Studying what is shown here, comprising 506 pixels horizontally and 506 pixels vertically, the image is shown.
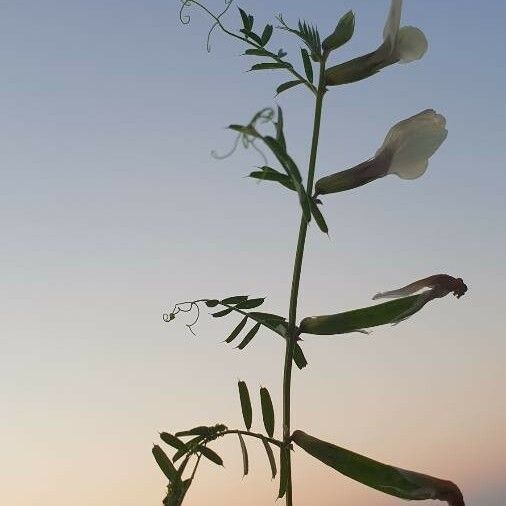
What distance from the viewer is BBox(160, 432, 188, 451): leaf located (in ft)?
2.62

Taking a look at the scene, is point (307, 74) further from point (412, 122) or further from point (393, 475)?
point (393, 475)

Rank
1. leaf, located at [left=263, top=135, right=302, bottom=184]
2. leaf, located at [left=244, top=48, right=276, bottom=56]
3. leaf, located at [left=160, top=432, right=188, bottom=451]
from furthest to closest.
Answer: leaf, located at [left=244, top=48, right=276, bottom=56]
leaf, located at [left=160, top=432, right=188, bottom=451]
leaf, located at [left=263, top=135, right=302, bottom=184]

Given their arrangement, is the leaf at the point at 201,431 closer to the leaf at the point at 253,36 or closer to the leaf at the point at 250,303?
the leaf at the point at 250,303

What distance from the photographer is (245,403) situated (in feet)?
2.85

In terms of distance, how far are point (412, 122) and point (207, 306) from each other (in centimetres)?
27

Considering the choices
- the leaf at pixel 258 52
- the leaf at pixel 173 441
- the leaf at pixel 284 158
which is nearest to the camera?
the leaf at pixel 284 158

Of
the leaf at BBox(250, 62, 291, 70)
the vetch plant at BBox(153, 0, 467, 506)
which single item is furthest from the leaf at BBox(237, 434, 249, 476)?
the leaf at BBox(250, 62, 291, 70)

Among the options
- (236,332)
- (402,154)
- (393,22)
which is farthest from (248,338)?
(393,22)

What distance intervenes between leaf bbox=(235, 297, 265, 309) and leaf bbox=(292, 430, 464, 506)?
0.16 m

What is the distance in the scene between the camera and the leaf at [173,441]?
2.62ft

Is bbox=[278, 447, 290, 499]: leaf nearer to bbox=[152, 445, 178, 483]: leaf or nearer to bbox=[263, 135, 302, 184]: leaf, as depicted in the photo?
bbox=[152, 445, 178, 483]: leaf

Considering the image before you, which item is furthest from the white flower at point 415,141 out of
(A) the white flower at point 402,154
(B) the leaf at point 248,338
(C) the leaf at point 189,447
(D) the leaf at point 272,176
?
(C) the leaf at point 189,447

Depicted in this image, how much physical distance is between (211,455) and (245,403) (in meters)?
0.09

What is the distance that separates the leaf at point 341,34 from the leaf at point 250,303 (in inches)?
10.4
